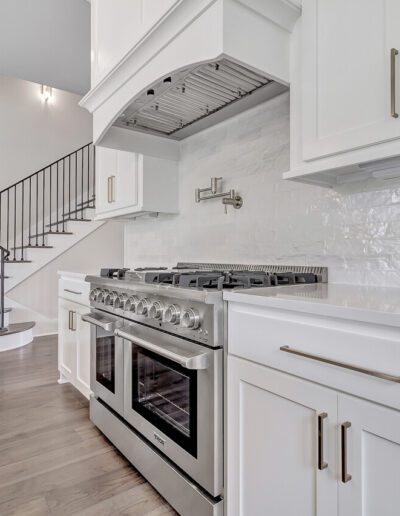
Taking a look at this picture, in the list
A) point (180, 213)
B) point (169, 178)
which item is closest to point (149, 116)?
point (169, 178)

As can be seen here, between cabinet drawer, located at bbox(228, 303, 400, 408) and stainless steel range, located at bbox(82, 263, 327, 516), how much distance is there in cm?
12

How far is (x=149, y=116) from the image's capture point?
2170mm

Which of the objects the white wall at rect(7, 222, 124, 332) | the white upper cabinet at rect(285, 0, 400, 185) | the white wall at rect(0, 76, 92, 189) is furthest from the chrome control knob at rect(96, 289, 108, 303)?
the white wall at rect(0, 76, 92, 189)

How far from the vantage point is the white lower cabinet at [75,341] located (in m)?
2.38

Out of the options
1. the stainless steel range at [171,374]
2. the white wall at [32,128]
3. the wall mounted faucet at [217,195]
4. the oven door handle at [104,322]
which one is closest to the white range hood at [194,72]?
the wall mounted faucet at [217,195]

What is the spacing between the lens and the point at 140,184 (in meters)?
2.51

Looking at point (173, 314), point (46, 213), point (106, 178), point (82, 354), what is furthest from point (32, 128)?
point (173, 314)

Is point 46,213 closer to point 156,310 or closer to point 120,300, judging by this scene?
point 120,300

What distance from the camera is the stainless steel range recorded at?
1.22m

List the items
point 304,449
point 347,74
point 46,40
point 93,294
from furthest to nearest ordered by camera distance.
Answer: point 46,40 → point 93,294 → point 347,74 → point 304,449

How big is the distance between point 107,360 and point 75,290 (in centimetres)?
78

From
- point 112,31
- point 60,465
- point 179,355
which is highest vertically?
point 112,31

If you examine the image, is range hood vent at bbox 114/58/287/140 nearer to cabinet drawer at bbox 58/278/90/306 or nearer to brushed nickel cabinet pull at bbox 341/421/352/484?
cabinet drawer at bbox 58/278/90/306

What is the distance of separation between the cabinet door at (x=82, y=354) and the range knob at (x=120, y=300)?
0.63m
